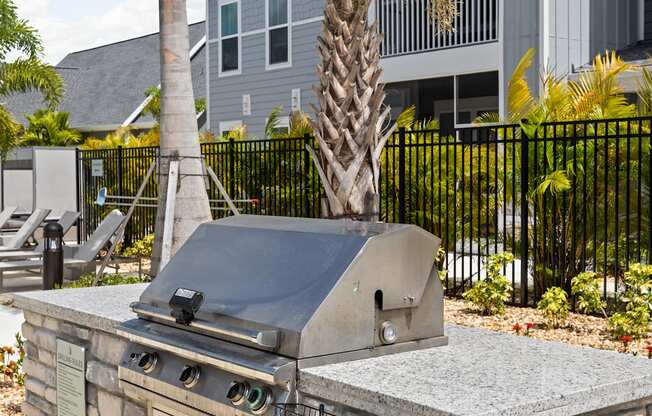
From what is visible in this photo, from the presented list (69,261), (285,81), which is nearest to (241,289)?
(69,261)

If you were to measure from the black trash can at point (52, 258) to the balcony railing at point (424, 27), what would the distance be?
8.86 m

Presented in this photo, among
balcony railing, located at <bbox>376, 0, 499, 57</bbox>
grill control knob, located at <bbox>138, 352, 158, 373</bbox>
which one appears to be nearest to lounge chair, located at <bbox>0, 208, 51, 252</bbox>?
balcony railing, located at <bbox>376, 0, 499, 57</bbox>

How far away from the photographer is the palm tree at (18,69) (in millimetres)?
18438

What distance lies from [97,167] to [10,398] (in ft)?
40.9

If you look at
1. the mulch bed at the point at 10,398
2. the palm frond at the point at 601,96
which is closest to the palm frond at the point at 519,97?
the palm frond at the point at 601,96

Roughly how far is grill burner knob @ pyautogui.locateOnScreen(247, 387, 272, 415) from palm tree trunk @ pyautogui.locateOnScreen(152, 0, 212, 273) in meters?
6.47

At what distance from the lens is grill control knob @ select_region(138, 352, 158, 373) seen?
4.11 metres

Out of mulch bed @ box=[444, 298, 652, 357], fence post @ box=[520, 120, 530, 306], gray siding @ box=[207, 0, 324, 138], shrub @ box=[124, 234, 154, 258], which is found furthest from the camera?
gray siding @ box=[207, 0, 324, 138]

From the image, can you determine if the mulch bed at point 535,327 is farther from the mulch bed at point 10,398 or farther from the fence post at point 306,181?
the fence post at point 306,181

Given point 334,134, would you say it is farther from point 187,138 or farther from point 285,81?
point 285,81

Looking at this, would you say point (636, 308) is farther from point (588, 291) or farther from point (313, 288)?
point (313, 288)

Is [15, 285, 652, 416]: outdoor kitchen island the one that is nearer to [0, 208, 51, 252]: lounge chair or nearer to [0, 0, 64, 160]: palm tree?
[0, 208, 51, 252]: lounge chair

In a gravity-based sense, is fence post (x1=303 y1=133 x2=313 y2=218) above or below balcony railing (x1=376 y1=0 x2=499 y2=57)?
below

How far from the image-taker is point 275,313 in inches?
143
